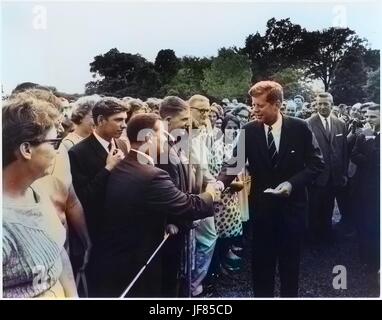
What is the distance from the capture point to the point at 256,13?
279 centimetres

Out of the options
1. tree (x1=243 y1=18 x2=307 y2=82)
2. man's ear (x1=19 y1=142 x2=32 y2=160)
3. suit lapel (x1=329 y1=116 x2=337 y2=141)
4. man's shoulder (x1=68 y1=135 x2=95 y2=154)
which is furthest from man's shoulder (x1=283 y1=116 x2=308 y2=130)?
man's ear (x1=19 y1=142 x2=32 y2=160)

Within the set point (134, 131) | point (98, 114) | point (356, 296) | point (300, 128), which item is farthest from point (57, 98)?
point (356, 296)

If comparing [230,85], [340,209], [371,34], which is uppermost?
[371,34]

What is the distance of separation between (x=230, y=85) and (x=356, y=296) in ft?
3.77

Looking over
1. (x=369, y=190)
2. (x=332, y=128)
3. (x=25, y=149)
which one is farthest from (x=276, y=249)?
(x=25, y=149)

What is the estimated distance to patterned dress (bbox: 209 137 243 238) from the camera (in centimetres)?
280

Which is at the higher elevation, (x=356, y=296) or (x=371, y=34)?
(x=371, y=34)

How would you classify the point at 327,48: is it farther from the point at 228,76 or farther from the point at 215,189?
the point at 215,189

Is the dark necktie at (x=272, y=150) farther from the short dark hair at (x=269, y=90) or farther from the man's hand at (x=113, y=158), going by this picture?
the man's hand at (x=113, y=158)

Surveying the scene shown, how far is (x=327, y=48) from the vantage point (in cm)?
281

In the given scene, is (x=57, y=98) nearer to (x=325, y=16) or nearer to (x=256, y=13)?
(x=256, y=13)

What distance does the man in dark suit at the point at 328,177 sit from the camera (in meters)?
2.81

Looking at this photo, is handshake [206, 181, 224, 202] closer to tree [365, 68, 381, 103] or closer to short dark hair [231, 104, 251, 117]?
short dark hair [231, 104, 251, 117]

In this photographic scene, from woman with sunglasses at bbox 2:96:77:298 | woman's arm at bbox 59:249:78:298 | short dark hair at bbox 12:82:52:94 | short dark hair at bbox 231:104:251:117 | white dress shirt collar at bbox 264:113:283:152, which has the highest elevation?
short dark hair at bbox 12:82:52:94
